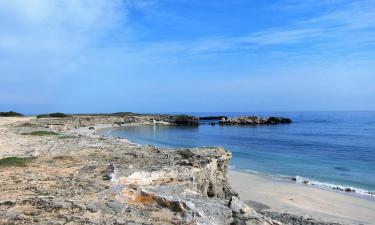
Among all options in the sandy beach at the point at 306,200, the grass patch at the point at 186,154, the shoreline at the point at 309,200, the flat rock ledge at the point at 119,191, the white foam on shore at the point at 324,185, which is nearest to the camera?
the flat rock ledge at the point at 119,191

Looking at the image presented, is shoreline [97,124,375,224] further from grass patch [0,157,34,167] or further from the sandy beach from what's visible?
grass patch [0,157,34,167]

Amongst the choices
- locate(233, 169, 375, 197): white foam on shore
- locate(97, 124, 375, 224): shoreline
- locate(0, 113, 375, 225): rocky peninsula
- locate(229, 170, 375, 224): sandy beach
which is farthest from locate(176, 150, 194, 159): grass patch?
locate(233, 169, 375, 197): white foam on shore

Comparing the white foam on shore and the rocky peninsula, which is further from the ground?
the rocky peninsula

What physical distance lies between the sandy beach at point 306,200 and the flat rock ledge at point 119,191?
553 cm

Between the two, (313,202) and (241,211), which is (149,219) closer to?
(241,211)

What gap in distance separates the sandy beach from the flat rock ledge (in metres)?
5.53

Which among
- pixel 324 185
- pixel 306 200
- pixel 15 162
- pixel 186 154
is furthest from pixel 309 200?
pixel 15 162

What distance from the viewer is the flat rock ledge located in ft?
28.2

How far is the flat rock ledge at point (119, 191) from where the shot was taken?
338 inches

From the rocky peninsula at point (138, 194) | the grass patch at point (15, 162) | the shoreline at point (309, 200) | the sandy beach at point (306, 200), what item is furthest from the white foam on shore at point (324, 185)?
the grass patch at point (15, 162)

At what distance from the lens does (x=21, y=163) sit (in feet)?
49.6

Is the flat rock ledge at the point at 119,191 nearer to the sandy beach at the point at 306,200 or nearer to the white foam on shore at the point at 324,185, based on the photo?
the sandy beach at the point at 306,200

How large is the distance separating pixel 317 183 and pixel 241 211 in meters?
20.7

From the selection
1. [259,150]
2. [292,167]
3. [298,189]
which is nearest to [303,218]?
[298,189]
